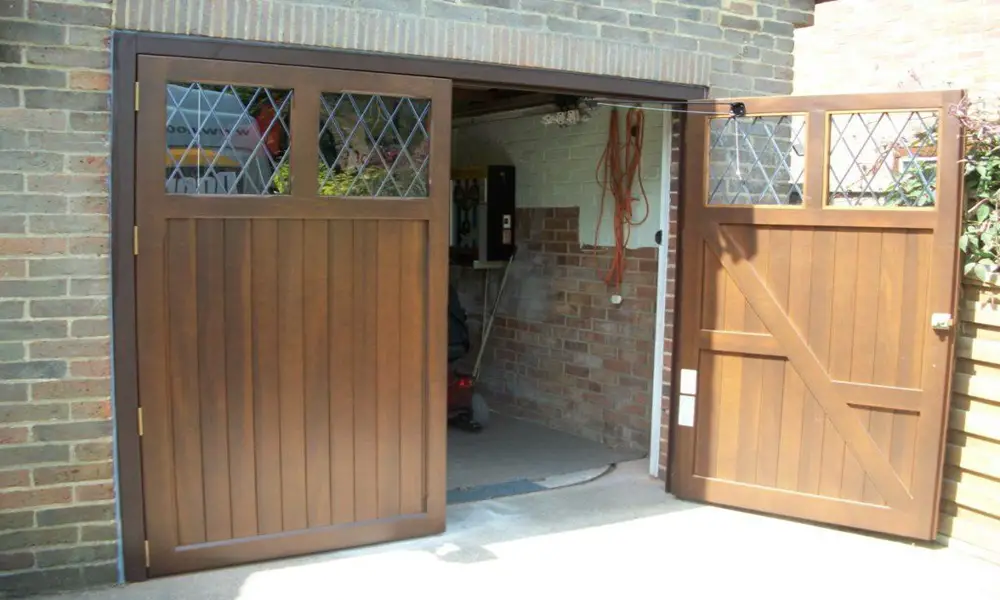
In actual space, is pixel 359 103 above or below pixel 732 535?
above

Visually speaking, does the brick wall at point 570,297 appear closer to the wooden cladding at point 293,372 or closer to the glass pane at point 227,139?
the wooden cladding at point 293,372

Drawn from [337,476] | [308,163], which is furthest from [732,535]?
[308,163]

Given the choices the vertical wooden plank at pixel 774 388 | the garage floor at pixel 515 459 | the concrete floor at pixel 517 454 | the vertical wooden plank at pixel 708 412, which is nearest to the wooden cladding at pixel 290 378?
the garage floor at pixel 515 459

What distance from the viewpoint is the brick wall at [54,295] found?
3670 millimetres

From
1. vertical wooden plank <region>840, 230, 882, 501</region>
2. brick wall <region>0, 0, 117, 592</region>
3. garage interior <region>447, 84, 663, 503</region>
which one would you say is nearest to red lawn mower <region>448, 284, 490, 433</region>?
garage interior <region>447, 84, 663, 503</region>

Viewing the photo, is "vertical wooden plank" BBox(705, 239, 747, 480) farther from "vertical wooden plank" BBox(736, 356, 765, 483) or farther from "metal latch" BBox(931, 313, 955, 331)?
"metal latch" BBox(931, 313, 955, 331)

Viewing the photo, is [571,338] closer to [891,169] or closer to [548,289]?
[548,289]

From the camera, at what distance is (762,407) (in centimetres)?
510

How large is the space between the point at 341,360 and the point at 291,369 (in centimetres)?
24

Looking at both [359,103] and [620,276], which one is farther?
[620,276]

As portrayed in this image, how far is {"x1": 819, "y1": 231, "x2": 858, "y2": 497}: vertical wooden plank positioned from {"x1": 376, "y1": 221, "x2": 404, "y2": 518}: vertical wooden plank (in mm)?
2340

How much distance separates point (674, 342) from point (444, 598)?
7.21 feet

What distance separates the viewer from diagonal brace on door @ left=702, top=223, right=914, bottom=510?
15.7ft

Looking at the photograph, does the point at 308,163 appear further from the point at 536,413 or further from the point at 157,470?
the point at 536,413
